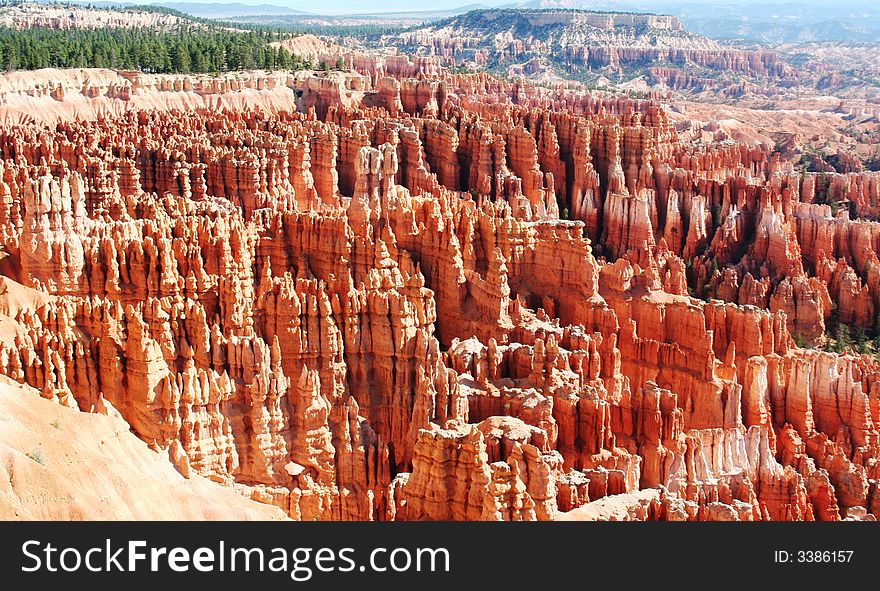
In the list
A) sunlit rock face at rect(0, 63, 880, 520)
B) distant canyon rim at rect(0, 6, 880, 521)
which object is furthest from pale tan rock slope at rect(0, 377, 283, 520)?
sunlit rock face at rect(0, 63, 880, 520)

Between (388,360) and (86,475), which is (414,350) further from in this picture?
(86,475)

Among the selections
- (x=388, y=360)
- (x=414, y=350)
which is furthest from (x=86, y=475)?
(x=414, y=350)

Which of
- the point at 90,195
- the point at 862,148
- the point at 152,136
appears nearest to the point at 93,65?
the point at 152,136

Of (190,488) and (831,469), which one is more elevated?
(190,488)

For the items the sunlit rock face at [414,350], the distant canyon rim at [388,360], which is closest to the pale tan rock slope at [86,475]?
the distant canyon rim at [388,360]

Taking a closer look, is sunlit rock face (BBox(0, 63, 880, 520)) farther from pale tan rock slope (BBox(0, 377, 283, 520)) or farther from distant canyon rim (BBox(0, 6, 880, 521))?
pale tan rock slope (BBox(0, 377, 283, 520))

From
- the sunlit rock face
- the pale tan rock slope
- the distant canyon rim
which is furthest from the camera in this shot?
the sunlit rock face

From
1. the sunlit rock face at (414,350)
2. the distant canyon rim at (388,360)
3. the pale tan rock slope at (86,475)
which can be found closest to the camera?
the pale tan rock slope at (86,475)

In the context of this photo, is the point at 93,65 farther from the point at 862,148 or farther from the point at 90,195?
the point at 862,148

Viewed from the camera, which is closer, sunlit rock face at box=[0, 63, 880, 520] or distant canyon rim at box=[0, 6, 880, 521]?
distant canyon rim at box=[0, 6, 880, 521]

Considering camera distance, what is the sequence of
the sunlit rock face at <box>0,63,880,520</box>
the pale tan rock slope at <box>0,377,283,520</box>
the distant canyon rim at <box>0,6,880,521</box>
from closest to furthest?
the pale tan rock slope at <box>0,377,283,520</box>
the distant canyon rim at <box>0,6,880,521</box>
the sunlit rock face at <box>0,63,880,520</box>

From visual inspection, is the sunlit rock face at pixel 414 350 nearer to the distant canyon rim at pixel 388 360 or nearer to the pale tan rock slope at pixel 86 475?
the distant canyon rim at pixel 388 360
